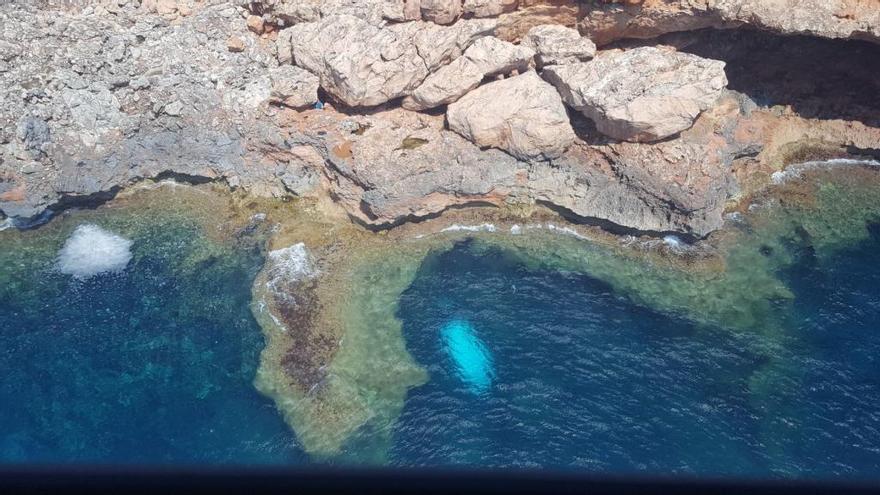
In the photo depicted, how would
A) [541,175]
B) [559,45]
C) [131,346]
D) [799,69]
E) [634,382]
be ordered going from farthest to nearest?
[799,69]
[541,175]
[559,45]
[131,346]
[634,382]

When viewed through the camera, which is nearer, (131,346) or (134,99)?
(131,346)

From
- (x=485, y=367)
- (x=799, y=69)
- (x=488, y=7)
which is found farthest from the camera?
(x=799, y=69)

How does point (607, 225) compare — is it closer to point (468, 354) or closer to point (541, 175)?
point (541, 175)

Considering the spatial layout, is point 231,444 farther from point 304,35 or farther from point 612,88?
point 612,88

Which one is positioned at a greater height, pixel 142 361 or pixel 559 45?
pixel 559 45

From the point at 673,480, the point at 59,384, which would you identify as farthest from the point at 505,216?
the point at 673,480

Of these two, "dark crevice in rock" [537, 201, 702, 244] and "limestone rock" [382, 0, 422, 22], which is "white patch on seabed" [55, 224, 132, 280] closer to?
"limestone rock" [382, 0, 422, 22]

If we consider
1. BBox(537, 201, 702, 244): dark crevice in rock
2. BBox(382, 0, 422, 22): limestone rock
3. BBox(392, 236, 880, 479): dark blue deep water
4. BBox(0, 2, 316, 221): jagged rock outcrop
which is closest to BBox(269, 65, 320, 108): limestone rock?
BBox(0, 2, 316, 221): jagged rock outcrop

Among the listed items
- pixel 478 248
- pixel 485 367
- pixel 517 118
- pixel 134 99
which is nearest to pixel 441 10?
pixel 517 118
